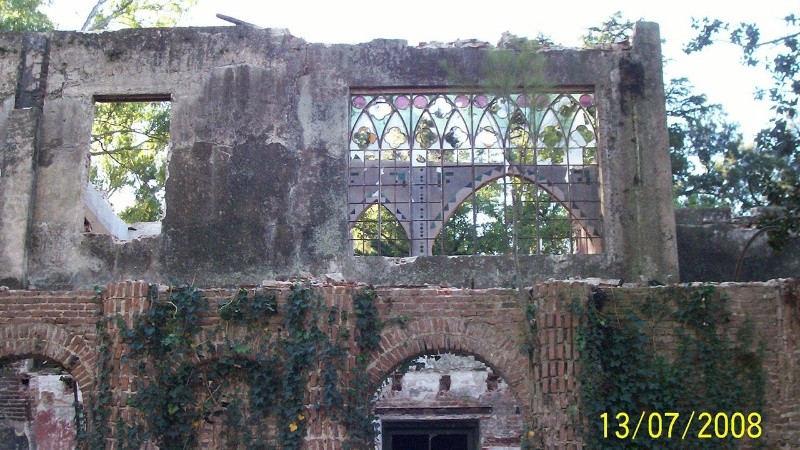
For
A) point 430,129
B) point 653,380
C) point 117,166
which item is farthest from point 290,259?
point 117,166

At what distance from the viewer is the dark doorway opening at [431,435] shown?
13.5 meters

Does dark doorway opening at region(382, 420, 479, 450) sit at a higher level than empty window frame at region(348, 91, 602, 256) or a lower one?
lower

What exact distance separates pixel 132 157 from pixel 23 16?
14.1ft

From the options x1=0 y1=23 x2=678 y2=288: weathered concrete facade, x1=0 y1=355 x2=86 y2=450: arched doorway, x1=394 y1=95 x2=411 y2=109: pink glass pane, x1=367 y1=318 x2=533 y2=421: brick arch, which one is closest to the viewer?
x1=367 y1=318 x2=533 y2=421: brick arch

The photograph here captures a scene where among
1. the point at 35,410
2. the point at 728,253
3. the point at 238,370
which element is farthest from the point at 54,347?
the point at 728,253

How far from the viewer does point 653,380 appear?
29.0 feet

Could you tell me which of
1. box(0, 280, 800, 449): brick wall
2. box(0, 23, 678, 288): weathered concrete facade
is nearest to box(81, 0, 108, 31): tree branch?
box(0, 23, 678, 288): weathered concrete facade

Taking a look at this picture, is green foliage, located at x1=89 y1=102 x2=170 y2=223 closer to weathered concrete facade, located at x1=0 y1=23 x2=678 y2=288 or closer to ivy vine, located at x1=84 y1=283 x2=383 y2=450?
weathered concrete facade, located at x1=0 y1=23 x2=678 y2=288

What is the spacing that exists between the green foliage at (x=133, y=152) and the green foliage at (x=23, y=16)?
5.85 ft

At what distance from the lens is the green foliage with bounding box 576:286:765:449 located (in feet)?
28.6

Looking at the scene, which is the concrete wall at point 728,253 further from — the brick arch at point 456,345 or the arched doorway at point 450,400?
the brick arch at point 456,345

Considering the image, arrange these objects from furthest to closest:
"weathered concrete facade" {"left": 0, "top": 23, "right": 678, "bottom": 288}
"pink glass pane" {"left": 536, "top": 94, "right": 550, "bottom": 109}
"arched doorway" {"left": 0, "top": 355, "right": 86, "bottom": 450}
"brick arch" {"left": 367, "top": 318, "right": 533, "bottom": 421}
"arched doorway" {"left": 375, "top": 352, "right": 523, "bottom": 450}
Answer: "arched doorway" {"left": 375, "top": 352, "right": 523, "bottom": 450} → "arched doorway" {"left": 0, "top": 355, "right": 86, "bottom": 450} → "weathered concrete facade" {"left": 0, "top": 23, "right": 678, "bottom": 288} → "pink glass pane" {"left": 536, "top": 94, "right": 550, "bottom": 109} → "brick arch" {"left": 367, "top": 318, "right": 533, "bottom": 421}

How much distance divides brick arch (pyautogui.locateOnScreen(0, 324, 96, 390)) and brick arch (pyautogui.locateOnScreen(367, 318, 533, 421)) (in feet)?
9.03

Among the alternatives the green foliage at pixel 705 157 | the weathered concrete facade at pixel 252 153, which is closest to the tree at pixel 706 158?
the green foliage at pixel 705 157
